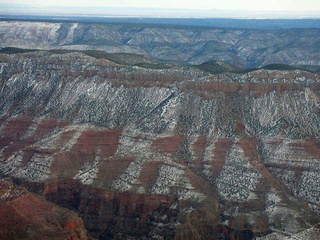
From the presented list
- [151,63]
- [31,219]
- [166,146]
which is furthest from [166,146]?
[151,63]

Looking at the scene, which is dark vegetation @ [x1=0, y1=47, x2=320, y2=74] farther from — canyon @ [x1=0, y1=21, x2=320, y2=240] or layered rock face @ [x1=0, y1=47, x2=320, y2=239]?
layered rock face @ [x1=0, y1=47, x2=320, y2=239]

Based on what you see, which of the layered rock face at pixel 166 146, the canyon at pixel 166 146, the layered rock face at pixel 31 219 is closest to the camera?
the layered rock face at pixel 31 219

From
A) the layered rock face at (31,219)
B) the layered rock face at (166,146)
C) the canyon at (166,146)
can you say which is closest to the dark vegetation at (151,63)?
the canyon at (166,146)

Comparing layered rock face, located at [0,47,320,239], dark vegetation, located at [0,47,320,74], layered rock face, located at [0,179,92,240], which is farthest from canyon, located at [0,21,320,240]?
layered rock face, located at [0,179,92,240]

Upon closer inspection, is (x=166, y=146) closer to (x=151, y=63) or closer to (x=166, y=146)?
(x=166, y=146)

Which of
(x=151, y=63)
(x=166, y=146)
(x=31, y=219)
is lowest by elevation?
(x=166, y=146)

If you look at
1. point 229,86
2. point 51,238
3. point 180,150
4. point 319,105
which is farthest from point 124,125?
point 51,238

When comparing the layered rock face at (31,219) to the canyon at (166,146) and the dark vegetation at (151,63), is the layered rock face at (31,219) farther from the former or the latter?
the dark vegetation at (151,63)
